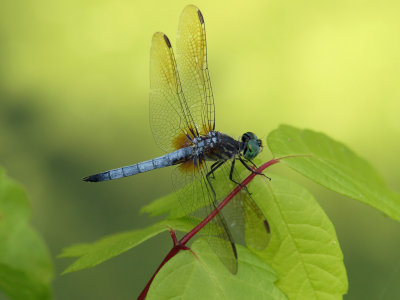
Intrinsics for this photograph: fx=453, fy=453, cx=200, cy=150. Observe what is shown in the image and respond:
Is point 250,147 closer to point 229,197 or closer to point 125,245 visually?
point 229,197

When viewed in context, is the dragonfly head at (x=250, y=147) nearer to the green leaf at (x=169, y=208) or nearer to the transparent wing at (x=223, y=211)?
the transparent wing at (x=223, y=211)

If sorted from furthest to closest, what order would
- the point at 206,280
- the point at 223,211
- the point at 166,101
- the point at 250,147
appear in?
the point at 166,101, the point at 250,147, the point at 223,211, the point at 206,280

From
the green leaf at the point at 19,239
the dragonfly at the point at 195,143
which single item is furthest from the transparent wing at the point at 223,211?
the green leaf at the point at 19,239

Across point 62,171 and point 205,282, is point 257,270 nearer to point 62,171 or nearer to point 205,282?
point 205,282

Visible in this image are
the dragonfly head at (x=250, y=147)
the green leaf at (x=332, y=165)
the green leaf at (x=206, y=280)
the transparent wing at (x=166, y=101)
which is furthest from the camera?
the transparent wing at (x=166, y=101)

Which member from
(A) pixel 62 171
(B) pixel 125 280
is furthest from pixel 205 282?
(A) pixel 62 171

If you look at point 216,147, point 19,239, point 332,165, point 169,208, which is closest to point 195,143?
point 216,147
